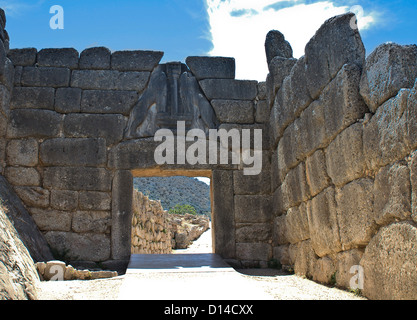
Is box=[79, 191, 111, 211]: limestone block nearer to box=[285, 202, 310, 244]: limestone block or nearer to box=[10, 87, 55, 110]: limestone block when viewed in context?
box=[10, 87, 55, 110]: limestone block

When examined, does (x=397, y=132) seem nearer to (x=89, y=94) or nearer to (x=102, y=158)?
(x=102, y=158)

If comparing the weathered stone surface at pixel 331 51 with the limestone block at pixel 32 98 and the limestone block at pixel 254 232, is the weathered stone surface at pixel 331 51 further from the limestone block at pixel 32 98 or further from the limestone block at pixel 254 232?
the limestone block at pixel 32 98

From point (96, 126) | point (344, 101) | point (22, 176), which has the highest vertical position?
point (96, 126)

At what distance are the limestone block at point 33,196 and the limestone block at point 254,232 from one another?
308 centimetres

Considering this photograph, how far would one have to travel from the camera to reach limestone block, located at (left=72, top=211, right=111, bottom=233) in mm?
6672

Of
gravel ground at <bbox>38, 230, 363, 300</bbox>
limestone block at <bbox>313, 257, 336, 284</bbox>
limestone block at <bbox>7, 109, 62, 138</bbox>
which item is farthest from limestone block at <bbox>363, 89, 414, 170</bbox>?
limestone block at <bbox>7, 109, 62, 138</bbox>

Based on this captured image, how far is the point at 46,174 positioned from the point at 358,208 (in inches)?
190

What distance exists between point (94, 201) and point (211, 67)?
3.04 metres

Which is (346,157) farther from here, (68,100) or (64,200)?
(68,100)

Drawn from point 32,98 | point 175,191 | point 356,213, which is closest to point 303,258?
point 356,213

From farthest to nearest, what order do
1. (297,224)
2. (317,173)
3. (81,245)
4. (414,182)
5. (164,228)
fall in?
(164,228) < (81,245) < (297,224) < (317,173) < (414,182)

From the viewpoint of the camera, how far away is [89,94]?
7191mm

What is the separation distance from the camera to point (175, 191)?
134ft

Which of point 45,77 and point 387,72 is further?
point 45,77
